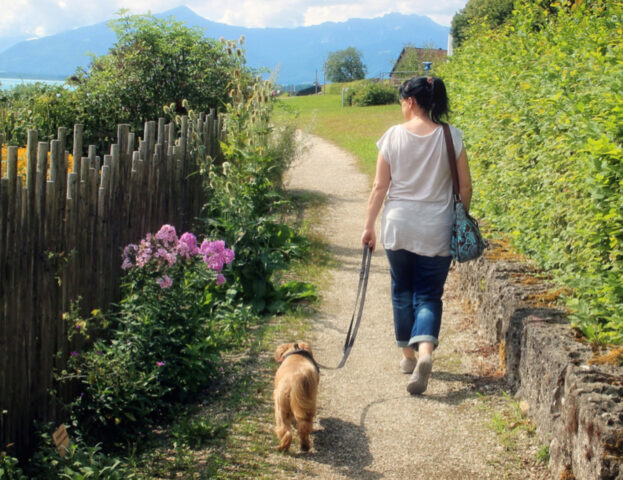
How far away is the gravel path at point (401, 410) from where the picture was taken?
3.60 meters

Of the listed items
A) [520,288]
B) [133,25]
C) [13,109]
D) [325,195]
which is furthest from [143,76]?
[520,288]

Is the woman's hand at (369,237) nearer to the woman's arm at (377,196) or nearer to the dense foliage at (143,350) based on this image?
the woman's arm at (377,196)

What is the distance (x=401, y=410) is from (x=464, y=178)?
153 centimetres

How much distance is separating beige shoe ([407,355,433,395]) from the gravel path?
0.07 m

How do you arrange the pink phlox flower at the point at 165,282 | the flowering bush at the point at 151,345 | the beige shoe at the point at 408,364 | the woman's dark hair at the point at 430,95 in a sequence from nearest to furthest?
the flowering bush at the point at 151,345
the pink phlox flower at the point at 165,282
the woman's dark hair at the point at 430,95
the beige shoe at the point at 408,364

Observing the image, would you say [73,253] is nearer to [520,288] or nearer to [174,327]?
[174,327]

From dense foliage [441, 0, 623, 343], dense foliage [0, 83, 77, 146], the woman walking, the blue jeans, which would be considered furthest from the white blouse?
dense foliage [0, 83, 77, 146]

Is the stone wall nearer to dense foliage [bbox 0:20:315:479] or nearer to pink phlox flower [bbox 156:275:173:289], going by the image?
dense foliage [bbox 0:20:315:479]

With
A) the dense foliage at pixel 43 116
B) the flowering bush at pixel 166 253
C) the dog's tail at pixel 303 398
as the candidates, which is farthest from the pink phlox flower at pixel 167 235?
the dense foliage at pixel 43 116

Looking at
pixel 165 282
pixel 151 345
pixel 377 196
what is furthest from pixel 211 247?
pixel 377 196

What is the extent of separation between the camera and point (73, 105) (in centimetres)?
880

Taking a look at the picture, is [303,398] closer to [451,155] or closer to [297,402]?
[297,402]

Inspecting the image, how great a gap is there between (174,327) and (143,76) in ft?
18.5

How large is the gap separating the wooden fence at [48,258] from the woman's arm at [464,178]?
2.27 meters
